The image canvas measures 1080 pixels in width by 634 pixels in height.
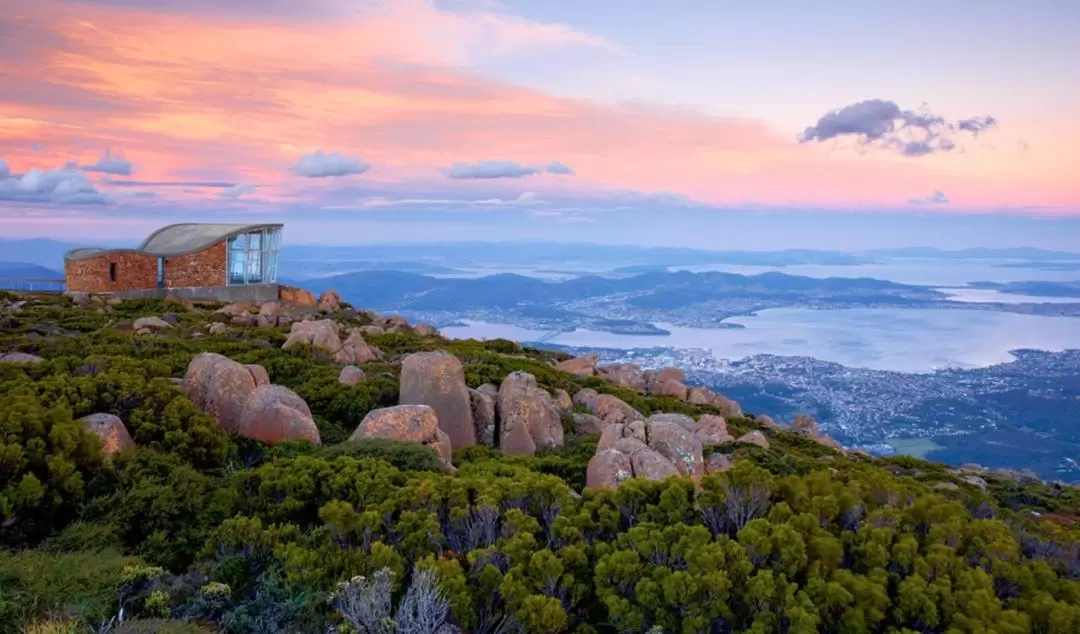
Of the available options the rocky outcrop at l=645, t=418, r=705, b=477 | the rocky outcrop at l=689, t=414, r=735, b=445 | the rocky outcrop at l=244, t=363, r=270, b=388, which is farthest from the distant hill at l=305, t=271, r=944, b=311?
the rocky outcrop at l=645, t=418, r=705, b=477

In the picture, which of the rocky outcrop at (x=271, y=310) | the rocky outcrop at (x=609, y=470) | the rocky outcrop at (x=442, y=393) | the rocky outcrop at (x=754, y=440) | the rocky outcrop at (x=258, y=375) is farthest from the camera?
the rocky outcrop at (x=271, y=310)

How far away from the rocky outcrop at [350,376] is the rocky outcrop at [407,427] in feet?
13.2

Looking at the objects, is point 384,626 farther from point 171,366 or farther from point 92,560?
point 171,366

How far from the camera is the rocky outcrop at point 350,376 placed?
15680 mm

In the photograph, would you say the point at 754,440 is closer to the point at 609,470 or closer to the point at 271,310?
the point at 609,470

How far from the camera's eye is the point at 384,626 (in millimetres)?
5824

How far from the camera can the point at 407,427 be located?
37.7ft

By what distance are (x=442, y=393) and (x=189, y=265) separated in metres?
26.7

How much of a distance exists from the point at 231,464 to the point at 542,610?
556 cm

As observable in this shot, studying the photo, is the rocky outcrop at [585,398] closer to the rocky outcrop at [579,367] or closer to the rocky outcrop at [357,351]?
the rocky outcrop at [579,367]

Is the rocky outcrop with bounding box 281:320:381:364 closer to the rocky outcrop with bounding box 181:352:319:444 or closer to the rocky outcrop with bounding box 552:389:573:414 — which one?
the rocky outcrop with bounding box 552:389:573:414

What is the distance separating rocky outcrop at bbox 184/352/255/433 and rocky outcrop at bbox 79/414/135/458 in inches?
108

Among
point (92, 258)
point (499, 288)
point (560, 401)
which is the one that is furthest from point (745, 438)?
point (499, 288)

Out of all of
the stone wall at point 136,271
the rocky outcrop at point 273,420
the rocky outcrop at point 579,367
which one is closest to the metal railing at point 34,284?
the stone wall at point 136,271
